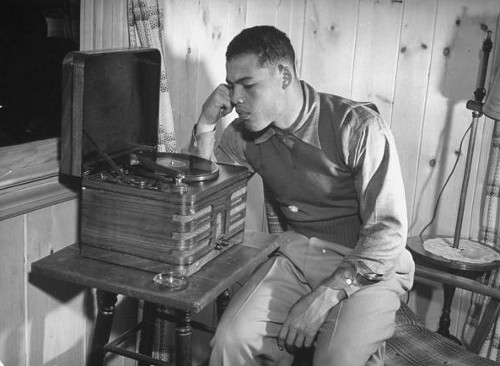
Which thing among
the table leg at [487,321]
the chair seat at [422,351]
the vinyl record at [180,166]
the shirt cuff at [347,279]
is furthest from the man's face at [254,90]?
the table leg at [487,321]

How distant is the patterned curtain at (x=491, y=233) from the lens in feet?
8.55

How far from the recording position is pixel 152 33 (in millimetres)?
2604

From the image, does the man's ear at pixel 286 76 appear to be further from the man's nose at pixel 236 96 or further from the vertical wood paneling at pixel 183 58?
the vertical wood paneling at pixel 183 58

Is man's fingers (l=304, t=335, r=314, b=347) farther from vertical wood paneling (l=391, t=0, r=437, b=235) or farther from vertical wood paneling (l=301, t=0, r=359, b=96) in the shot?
vertical wood paneling (l=301, t=0, r=359, b=96)

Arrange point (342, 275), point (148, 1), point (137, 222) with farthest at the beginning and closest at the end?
point (148, 1), point (342, 275), point (137, 222)

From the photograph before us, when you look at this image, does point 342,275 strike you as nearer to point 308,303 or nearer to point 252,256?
point 308,303

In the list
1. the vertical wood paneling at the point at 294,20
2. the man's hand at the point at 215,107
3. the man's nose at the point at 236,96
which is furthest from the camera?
the vertical wood paneling at the point at 294,20

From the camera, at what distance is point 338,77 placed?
2838 millimetres

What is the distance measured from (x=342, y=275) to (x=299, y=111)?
1.92 ft

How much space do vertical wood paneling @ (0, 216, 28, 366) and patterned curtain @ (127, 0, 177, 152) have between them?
76 cm

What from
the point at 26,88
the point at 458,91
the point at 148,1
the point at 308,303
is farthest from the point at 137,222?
the point at 458,91

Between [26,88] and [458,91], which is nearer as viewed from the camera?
[26,88]

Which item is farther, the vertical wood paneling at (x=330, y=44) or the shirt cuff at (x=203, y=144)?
the vertical wood paneling at (x=330, y=44)

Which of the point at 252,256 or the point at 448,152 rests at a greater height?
the point at 448,152
